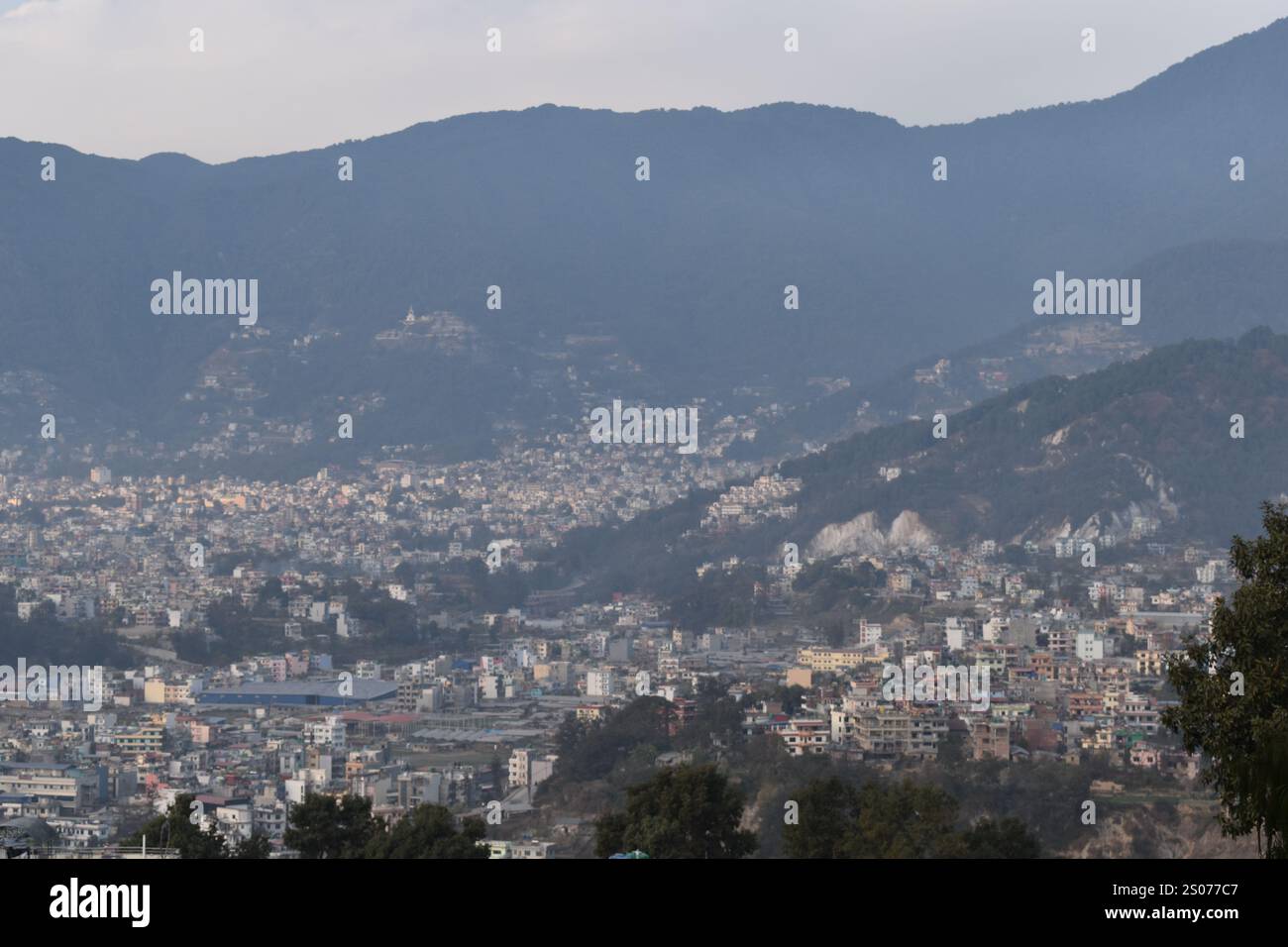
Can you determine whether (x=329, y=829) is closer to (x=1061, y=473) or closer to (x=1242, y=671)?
(x=1242, y=671)

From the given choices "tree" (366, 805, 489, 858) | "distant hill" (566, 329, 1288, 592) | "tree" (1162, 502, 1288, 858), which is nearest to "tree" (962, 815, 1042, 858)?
"tree" (366, 805, 489, 858)

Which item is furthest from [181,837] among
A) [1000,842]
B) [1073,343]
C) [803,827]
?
[1073,343]

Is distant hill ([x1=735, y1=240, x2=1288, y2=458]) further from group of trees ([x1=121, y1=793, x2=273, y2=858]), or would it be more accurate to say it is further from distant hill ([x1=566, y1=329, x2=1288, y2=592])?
group of trees ([x1=121, y1=793, x2=273, y2=858])

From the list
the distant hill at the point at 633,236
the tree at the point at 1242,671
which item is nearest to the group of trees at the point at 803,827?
the tree at the point at 1242,671

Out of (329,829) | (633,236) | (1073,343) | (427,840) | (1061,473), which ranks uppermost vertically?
(633,236)

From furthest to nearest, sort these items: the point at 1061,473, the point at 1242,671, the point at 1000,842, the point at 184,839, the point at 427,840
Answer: the point at 1061,473 → the point at 1000,842 → the point at 427,840 → the point at 184,839 → the point at 1242,671
